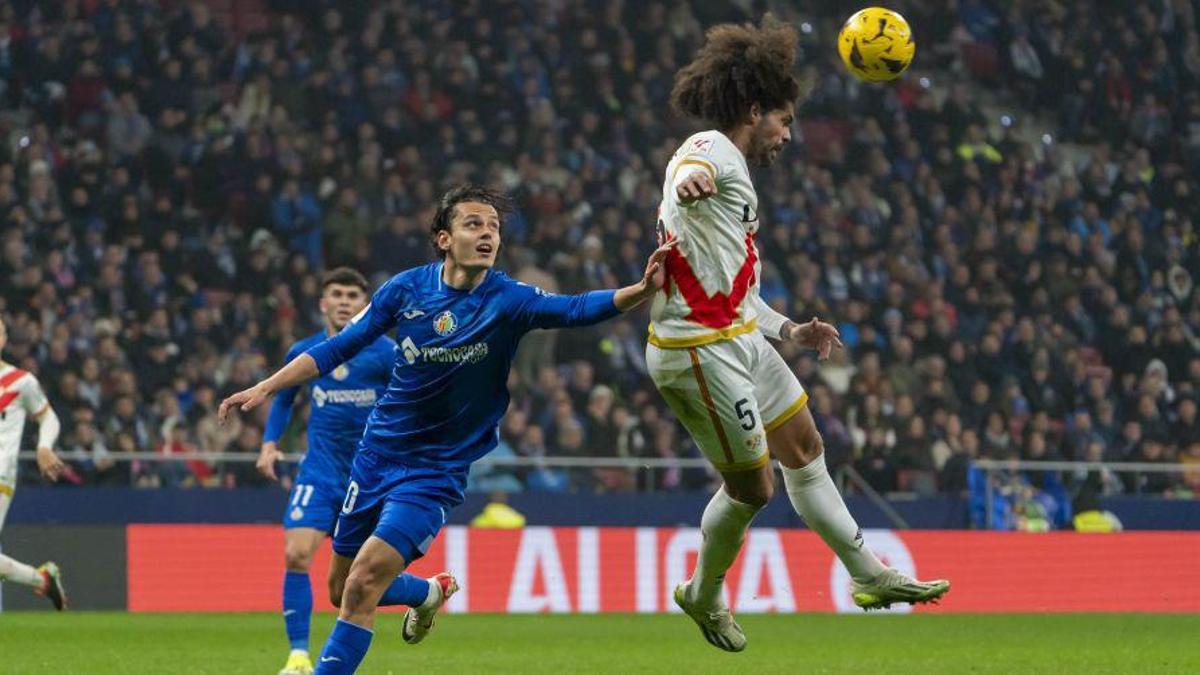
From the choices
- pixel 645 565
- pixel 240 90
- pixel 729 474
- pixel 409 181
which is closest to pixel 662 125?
pixel 409 181

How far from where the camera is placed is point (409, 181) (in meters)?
22.4

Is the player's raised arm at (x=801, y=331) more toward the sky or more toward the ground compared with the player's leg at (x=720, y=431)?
more toward the sky

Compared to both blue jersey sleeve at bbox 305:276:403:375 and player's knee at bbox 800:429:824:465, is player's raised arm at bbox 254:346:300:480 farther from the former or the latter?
player's knee at bbox 800:429:824:465

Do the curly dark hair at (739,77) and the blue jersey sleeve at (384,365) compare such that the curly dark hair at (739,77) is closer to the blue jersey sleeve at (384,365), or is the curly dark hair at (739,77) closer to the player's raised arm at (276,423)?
the blue jersey sleeve at (384,365)

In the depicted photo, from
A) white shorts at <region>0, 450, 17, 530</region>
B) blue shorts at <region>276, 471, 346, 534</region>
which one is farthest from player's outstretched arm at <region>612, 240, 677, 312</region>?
white shorts at <region>0, 450, 17, 530</region>

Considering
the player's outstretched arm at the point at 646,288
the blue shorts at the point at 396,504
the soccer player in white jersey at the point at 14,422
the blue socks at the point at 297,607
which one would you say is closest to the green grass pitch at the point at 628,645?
the blue socks at the point at 297,607

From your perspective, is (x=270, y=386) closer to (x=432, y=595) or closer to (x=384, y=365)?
(x=432, y=595)

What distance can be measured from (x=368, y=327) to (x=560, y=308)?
0.85m

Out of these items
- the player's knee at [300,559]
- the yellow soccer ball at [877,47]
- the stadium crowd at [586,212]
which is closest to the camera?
the yellow soccer ball at [877,47]

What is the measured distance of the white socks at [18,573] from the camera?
45.6 ft

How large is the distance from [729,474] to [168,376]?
11492 mm

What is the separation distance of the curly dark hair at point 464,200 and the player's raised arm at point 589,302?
0.37 metres

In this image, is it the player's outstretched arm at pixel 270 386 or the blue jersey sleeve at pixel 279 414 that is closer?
the player's outstretched arm at pixel 270 386

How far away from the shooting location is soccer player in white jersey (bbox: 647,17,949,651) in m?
7.98
